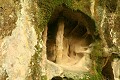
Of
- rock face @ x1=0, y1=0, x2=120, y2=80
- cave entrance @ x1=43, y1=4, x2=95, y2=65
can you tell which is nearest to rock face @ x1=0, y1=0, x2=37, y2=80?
rock face @ x1=0, y1=0, x2=120, y2=80

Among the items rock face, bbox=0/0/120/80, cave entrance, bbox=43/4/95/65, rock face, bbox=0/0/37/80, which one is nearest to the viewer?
rock face, bbox=0/0/37/80

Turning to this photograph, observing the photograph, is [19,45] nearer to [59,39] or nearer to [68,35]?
[59,39]

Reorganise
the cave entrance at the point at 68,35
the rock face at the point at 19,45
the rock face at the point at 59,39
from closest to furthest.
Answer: the rock face at the point at 19,45, the rock face at the point at 59,39, the cave entrance at the point at 68,35

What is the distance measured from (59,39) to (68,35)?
789 mm

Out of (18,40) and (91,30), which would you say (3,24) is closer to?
(18,40)

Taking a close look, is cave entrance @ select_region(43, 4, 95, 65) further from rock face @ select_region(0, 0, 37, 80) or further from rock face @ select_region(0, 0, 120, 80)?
rock face @ select_region(0, 0, 37, 80)

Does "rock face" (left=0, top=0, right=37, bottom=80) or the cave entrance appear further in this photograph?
the cave entrance

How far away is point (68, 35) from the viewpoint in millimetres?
7684

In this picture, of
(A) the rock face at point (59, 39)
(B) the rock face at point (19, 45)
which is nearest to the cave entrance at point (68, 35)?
(A) the rock face at point (59, 39)

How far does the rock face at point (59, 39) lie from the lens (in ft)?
17.2

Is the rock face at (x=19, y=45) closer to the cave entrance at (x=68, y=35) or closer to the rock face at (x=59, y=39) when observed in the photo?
the rock face at (x=59, y=39)

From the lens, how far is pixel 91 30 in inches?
287

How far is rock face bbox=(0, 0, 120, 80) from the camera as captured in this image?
5.24 m

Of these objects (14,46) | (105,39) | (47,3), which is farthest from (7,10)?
(105,39)
